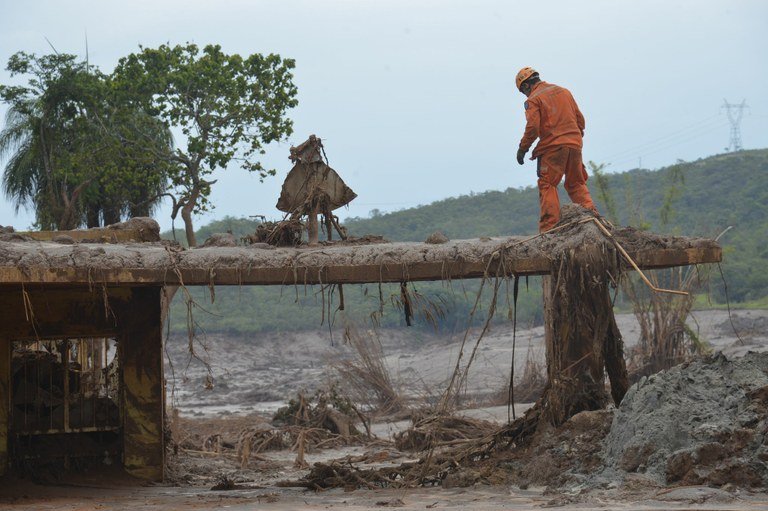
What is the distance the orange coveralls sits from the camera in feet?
36.1

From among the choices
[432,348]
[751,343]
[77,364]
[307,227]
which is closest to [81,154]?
[77,364]

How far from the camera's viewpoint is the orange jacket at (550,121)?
10984mm

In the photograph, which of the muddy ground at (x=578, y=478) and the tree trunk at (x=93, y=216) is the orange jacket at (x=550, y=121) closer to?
the muddy ground at (x=578, y=478)

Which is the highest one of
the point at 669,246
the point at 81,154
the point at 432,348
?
the point at 81,154

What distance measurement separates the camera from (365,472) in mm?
10906

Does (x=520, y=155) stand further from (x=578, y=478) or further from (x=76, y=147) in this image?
(x=76, y=147)

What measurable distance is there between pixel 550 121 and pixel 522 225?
42893mm

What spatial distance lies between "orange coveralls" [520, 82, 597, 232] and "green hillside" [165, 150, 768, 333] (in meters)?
22.8


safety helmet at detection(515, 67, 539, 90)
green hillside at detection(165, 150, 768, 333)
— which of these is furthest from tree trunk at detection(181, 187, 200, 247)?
green hillside at detection(165, 150, 768, 333)

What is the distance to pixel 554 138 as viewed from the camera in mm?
11016

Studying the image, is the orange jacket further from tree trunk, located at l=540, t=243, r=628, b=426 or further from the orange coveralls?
tree trunk, located at l=540, t=243, r=628, b=426

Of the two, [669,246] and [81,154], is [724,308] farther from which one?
[669,246]

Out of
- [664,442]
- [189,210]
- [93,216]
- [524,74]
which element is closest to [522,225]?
[93,216]

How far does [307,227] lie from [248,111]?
10.4 meters
